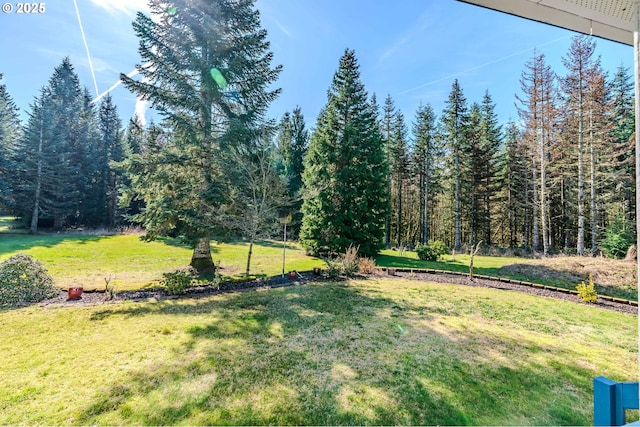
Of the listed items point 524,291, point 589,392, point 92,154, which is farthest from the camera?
point 92,154

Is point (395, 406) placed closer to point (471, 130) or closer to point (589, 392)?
point (589, 392)

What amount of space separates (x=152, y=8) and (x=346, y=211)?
10974 mm

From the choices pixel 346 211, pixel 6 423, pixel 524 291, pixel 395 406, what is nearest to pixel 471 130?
pixel 346 211

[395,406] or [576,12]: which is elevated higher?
[576,12]

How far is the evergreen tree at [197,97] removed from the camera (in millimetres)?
8430

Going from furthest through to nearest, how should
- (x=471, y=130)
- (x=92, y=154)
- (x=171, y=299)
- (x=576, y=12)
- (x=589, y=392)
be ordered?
(x=92, y=154)
(x=471, y=130)
(x=171, y=299)
(x=589, y=392)
(x=576, y=12)

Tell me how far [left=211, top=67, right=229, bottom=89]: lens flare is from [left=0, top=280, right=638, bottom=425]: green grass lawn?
7025mm

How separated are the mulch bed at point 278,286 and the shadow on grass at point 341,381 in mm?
1536

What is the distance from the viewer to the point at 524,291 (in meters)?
8.52

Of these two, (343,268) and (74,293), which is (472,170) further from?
(74,293)

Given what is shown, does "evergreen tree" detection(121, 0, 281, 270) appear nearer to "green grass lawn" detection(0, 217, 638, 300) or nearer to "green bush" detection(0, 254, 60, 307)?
"green grass lawn" detection(0, 217, 638, 300)

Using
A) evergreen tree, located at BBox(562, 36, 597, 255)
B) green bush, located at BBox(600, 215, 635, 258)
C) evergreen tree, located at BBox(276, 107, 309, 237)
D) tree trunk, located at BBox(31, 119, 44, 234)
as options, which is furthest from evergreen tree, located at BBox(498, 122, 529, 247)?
tree trunk, located at BBox(31, 119, 44, 234)

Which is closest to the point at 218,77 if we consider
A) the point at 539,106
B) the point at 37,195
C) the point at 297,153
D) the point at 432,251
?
the point at 432,251

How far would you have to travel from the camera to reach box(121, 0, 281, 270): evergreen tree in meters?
8.43
